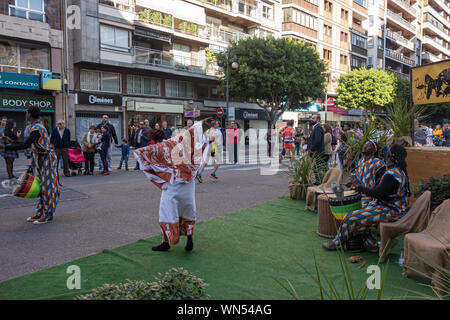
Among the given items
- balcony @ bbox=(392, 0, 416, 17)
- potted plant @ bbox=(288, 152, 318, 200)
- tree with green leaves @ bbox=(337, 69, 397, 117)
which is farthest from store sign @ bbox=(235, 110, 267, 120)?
balcony @ bbox=(392, 0, 416, 17)

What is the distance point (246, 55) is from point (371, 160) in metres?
27.5

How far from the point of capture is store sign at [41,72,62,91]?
2250 cm

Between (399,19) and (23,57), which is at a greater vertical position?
(399,19)

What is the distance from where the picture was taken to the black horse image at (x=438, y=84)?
6504 mm

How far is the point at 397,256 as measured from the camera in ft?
15.0

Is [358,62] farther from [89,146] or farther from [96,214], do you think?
[96,214]

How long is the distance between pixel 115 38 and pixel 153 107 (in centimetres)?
565

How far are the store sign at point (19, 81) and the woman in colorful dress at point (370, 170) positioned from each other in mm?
21691

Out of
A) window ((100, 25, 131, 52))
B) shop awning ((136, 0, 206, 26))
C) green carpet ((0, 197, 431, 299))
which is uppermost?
shop awning ((136, 0, 206, 26))

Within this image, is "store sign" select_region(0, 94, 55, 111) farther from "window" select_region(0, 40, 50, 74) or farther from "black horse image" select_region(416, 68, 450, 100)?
"black horse image" select_region(416, 68, 450, 100)

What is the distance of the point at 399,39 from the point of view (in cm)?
5916

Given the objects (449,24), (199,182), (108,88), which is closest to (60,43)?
(108,88)

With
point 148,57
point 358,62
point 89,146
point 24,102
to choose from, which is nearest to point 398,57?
point 358,62

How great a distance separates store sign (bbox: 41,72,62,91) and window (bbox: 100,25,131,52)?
4.10 m
